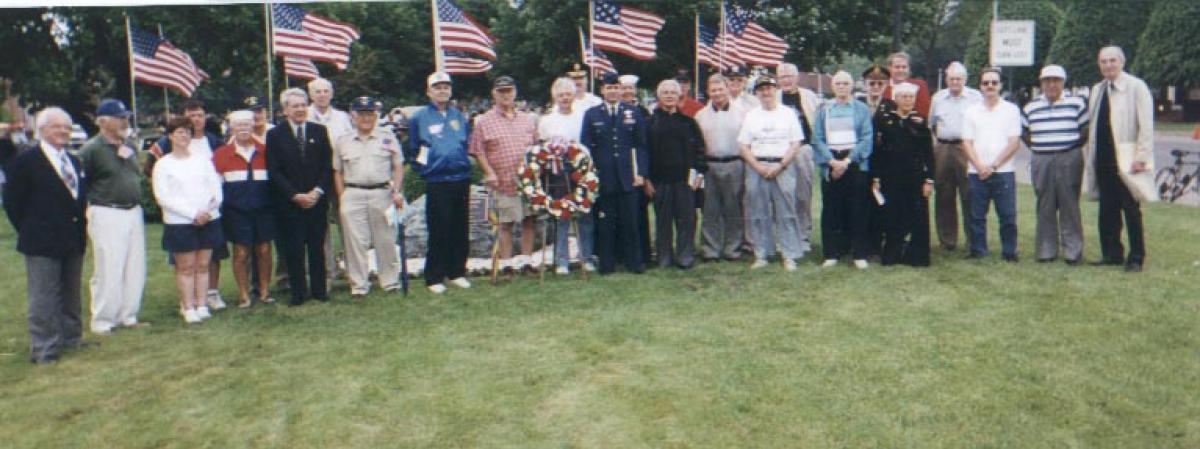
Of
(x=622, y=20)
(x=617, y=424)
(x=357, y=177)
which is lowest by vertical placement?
(x=617, y=424)

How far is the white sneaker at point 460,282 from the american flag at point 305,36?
4269mm

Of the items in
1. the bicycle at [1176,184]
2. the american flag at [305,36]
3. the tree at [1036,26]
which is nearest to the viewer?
the american flag at [305,36]

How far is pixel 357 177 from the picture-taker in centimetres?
898

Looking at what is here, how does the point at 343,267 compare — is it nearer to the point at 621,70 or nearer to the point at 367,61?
the point at 621,70

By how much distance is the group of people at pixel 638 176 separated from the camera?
8.38 metres

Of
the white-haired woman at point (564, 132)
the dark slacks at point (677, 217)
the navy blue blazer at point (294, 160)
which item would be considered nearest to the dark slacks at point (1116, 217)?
the dark slacks at point (677, 217)

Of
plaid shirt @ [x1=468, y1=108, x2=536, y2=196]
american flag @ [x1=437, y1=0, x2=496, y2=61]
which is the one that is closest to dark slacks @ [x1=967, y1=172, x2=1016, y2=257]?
plaid shirt @ [x1=468, y1=108, x2=536, y2=196]

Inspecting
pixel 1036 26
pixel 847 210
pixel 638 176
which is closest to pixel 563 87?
pixel 638 176

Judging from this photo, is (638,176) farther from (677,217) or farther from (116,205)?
(116,205)

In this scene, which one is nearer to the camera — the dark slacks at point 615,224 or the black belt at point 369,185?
the black belt at point 369,185

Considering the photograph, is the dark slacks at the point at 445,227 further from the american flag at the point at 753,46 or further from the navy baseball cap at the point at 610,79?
the american flag at the point at 753,46

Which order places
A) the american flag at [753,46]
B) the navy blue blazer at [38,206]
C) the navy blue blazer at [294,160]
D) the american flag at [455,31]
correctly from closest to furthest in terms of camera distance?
the navy blue blazer at [38,206]
the navy blue blazer at [294,160]
the american flag at [455,31]
the american flag at [753,46]

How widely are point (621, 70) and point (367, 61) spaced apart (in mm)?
10161

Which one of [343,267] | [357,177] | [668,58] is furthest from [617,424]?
[668,58]
